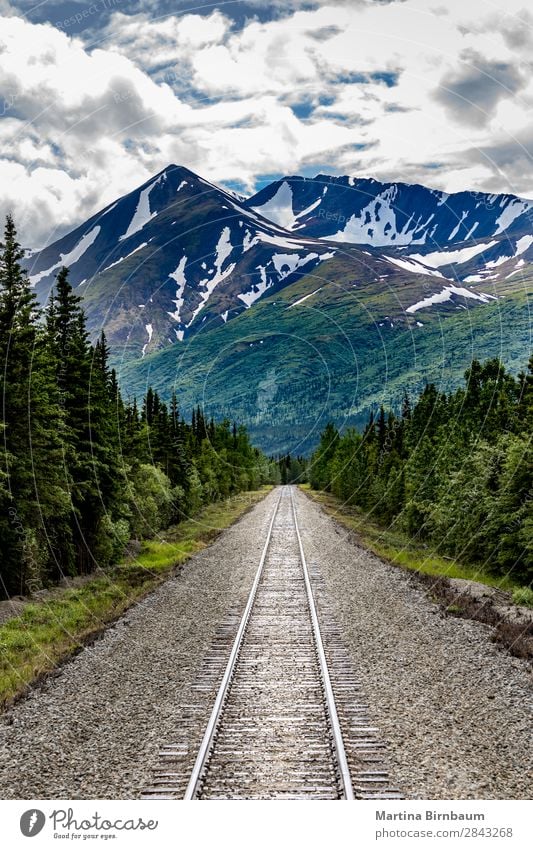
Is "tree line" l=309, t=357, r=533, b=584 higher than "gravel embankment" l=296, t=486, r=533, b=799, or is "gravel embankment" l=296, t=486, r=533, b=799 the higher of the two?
"tree line" l=309, t=357, r=533, b=584

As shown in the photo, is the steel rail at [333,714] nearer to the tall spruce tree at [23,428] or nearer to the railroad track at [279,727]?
the railroad track at [279,727]

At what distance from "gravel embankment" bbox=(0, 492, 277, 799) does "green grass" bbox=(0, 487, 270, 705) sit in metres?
0.69

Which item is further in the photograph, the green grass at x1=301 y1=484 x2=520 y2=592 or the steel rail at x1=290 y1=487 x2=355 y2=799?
the green grass at x1=301 y1=484 x2=520 y2=592

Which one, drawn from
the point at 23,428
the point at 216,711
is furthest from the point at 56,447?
the point at 216,711

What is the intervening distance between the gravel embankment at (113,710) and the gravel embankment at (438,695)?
375cm

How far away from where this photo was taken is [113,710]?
12961mm

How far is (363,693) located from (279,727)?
2650mm

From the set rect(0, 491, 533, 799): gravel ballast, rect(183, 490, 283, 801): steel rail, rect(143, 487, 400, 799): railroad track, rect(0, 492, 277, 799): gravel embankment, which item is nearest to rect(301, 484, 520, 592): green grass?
rect(0, 491, 533, 799): gravel ballast

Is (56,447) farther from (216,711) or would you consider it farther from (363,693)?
(363,693)

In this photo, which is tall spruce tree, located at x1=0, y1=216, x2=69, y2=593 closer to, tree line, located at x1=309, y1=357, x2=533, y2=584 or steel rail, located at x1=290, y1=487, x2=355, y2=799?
steel rail, located at x1=290, y1=487, x2=355, y2=799

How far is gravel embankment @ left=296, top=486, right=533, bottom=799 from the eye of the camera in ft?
32.2

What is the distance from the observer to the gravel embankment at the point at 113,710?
9.83m
